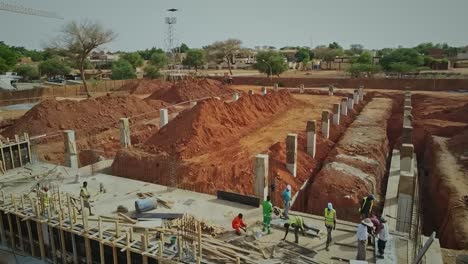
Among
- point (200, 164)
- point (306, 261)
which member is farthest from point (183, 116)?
point (306, 261)

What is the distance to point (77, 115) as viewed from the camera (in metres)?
29.7

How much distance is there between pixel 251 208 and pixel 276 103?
20.6m

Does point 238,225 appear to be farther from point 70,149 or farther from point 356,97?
point 356,97

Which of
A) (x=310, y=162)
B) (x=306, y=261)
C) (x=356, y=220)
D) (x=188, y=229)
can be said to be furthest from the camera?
(x=310, y=162)

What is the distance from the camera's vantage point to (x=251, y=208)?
43.3 ft

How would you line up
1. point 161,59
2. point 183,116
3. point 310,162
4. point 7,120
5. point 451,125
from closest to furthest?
1. point 310,162
2. point 183,116
3. point 451,125
4. point 7,120
5. point 161,59

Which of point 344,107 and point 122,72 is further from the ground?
point 122,72

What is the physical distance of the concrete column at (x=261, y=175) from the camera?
→ 45.3 feet

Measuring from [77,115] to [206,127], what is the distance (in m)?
14.3

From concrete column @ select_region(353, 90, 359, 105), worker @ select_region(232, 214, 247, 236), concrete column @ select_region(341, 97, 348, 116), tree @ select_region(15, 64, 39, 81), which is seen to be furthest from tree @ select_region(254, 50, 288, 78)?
worker @ select_region(232, 214, 247, 236)

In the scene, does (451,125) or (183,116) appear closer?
(183,116)

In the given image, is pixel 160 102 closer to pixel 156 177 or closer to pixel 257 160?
pixel 156 177

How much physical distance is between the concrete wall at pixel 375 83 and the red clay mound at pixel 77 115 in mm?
25788

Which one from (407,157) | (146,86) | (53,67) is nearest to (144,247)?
(407,157)
